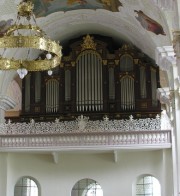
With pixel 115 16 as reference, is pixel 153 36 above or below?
below

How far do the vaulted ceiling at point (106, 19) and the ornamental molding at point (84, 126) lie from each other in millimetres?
2576

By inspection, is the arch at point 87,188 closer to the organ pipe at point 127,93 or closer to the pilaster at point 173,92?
the organ pipe at point 127,93

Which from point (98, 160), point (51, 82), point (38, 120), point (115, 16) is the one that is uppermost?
point (115, 16)

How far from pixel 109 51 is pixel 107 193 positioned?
5.68 metres

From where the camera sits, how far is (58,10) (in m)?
19.1

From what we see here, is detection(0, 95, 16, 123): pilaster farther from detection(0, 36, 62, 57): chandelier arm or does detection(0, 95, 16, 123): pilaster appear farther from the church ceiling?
detection(0, 36, 62, 57): chandelier arm

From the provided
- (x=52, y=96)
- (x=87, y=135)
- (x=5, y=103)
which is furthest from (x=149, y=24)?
(x=5, y=103)

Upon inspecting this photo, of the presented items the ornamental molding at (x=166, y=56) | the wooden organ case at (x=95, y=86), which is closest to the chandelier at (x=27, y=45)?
the ornamental molding at (x=166, y=56)

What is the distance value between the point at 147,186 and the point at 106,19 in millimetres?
6483

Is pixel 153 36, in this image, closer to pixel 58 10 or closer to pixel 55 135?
pixel 58 10

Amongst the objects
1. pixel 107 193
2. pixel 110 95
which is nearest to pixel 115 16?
pixel 110 95

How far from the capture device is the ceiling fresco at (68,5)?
18.0 metres

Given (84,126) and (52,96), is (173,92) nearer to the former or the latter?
(84,126)

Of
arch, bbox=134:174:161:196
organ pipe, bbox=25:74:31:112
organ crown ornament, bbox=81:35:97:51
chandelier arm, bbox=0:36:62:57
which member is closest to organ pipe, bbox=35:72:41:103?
organ pipe, bbox=25:74:31:112
